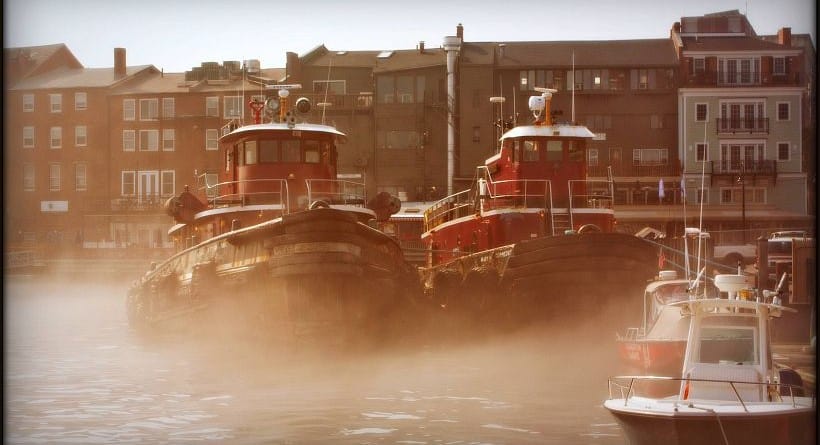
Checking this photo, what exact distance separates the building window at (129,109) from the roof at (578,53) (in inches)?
659

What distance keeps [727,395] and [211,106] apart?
44.1 metres

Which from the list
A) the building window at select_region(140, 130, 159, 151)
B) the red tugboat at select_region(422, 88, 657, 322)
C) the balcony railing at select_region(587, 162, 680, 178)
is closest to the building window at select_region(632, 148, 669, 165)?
the balcony railing at select_region(587, 162, 680, 178)

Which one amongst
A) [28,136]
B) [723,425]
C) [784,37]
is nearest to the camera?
[723,425]

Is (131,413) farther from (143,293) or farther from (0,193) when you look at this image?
(143,293)

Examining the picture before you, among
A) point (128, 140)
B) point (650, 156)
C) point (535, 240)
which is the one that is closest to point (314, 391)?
point (535, 240)

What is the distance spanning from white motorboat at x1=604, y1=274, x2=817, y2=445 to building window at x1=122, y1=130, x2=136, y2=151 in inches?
1630

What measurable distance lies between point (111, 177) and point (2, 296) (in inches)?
1475

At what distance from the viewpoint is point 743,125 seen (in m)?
49.7

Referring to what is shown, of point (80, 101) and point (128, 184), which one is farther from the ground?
point (80, 101)

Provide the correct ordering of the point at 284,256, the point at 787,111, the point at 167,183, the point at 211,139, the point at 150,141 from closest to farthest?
1. the point at 284,256
2. the point at 167,183
3. the point at 787,111
4. the point at 150,141
5. the point at 211,139

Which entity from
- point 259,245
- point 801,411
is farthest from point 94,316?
point 801,411

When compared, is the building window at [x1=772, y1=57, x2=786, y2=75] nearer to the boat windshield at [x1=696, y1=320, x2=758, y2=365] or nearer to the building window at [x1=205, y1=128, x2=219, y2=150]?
the building window at [x1=205, y1=128, x2=219, y2=150]

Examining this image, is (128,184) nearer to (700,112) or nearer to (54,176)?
(54,176)

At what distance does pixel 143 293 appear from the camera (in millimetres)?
27500
